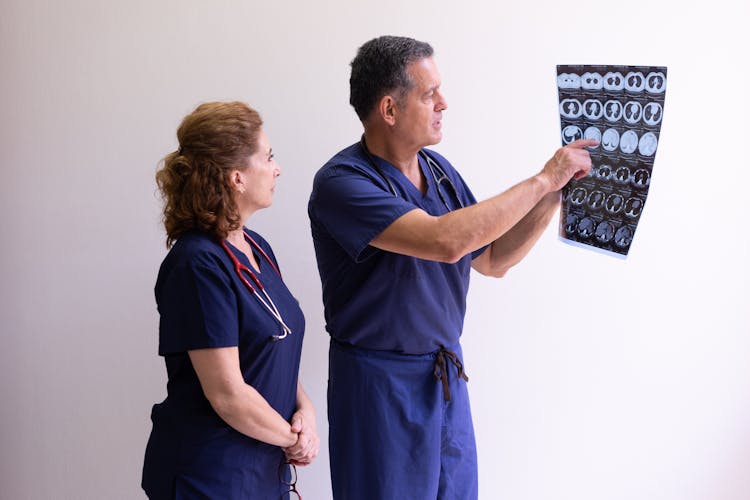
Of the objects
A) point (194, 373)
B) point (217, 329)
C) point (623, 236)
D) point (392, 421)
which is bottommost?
point (392, 421)

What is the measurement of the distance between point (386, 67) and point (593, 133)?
43 cm

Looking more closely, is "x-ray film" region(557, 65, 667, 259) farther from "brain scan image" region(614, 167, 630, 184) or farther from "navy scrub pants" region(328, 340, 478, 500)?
"navy scrub pants" region(328, 340, 478, 500)

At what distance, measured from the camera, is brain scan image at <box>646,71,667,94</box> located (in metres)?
1.57

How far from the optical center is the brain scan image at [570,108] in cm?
168

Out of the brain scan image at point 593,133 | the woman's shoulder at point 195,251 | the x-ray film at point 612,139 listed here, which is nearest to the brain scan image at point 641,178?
the x-ray film at point 612,139

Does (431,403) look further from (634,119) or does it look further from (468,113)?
(468,113)

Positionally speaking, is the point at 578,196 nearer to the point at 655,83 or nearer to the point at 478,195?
the point at 655,83

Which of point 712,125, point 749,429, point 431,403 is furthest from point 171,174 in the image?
point 749,429

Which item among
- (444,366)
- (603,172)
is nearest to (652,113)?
(603,172)

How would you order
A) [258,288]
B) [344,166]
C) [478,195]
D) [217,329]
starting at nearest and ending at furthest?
[217,329]
[258,288]
[344,166]
[478,195]

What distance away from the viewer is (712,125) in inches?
93.4

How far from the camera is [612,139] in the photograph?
5.36 ft

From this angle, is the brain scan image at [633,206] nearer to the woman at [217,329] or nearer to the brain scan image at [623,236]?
the brain scan image at [623,236]

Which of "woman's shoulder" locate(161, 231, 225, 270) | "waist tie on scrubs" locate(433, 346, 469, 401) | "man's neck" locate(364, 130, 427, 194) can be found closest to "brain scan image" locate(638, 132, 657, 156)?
"man's neck" locate(364, 130, 427, 194)
